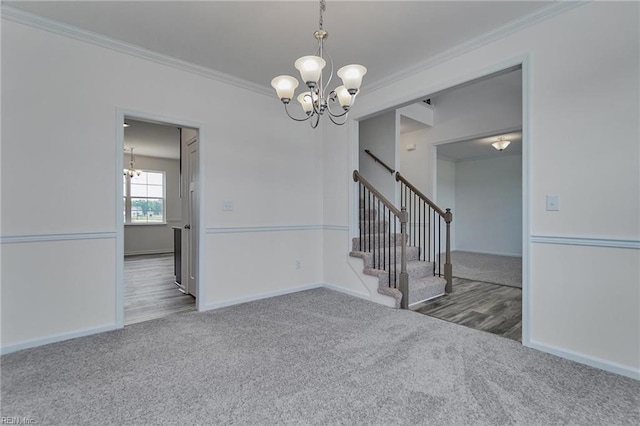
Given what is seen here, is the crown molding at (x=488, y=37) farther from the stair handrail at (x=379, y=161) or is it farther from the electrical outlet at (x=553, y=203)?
the stair handrail at (x=379, y=161)

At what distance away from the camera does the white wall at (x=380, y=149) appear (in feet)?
15.9

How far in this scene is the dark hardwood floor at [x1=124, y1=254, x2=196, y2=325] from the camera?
130 inches

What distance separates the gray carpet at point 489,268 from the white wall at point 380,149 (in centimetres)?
198

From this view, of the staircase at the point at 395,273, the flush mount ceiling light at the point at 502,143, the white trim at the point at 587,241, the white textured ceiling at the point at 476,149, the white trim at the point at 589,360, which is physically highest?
the white textured ceiling at the point at 476,149

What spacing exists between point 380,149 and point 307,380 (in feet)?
12.9

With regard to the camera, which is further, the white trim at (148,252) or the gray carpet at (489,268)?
the white trim at (148,252)

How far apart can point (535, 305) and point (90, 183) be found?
3943 millimetres

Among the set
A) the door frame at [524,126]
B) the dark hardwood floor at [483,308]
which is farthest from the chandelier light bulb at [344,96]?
the dark hardwood floor at [483,308]

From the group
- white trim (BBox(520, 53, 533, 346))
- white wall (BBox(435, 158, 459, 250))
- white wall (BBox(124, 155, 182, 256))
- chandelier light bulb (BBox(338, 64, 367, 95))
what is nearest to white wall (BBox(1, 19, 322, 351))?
chandelier light bulb (BBox(338, 64, 367, 95))

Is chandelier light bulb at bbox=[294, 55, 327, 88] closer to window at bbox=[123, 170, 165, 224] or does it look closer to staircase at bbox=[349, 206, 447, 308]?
staircase at bbox=[349, 206, 447, 308]

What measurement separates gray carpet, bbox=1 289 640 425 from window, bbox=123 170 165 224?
19.8ft

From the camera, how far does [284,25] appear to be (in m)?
2.53

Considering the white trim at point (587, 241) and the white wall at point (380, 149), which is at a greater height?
the white wall at point (380, 149)

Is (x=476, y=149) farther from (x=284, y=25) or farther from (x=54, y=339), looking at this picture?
(x=54, y=339)
